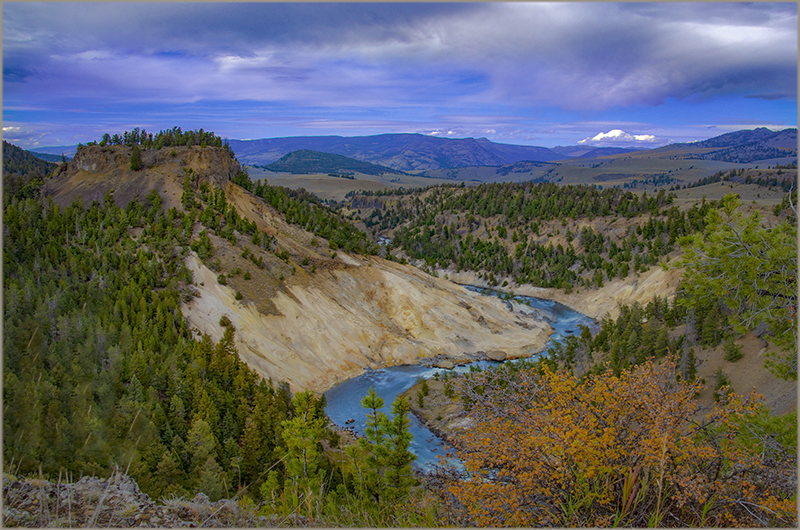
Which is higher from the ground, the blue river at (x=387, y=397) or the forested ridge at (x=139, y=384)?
the forested ridge at (x=139, y=384)

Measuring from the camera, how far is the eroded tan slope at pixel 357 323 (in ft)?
116

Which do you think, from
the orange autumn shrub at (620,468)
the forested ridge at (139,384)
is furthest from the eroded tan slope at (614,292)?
the orange autumn shrub at (620,468)

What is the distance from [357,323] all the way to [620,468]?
116 ft

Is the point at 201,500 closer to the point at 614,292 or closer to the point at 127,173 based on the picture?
the point at 127,173

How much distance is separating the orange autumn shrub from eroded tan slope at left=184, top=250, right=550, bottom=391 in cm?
2764

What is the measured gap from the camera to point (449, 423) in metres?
30.4

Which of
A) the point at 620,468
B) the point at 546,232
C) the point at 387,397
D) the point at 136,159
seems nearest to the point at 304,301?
the point at 387,397

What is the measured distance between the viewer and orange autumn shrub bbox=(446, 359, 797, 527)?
24.8 ft

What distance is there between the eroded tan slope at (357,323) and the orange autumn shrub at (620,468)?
27.6 metres

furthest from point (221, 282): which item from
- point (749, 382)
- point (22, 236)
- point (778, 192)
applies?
point (778, 192)

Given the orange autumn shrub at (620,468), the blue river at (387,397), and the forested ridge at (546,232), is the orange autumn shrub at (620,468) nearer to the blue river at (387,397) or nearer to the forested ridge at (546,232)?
the blue river at (387,397)

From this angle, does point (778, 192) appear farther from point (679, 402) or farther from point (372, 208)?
point (679, 402)

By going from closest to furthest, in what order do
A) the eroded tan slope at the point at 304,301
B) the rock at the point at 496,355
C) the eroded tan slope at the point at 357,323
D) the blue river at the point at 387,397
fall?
the blue river at the point at 387,397 → the eroded tan slope at the point at 357,323 → the eroded tan slope at the point at 304,301 → the rock at the point at 496,355

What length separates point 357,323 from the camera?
42.4m
